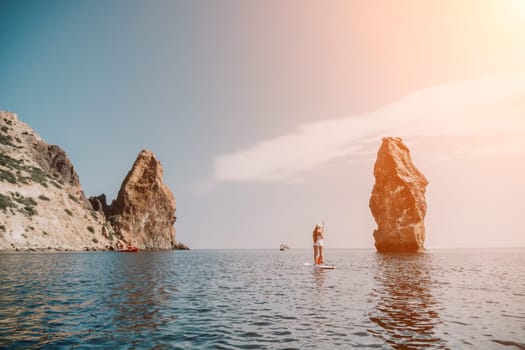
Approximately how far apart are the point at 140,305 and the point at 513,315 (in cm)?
1738

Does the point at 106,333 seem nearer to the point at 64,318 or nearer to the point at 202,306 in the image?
the point at 64,318

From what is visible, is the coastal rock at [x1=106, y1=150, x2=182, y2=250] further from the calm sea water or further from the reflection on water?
the reflection on water

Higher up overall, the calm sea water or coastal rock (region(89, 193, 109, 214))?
coastal rock (region(89, 193, 109, 214))

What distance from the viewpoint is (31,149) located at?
120 m

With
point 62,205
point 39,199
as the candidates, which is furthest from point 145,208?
point 39,199

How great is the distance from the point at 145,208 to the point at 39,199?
6760 cm

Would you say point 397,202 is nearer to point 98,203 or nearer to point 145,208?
point 145,208

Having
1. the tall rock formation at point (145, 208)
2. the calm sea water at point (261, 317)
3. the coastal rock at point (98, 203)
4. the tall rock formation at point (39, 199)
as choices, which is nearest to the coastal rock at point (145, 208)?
the tall rock formation at point (145, 208)

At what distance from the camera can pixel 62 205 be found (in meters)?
104

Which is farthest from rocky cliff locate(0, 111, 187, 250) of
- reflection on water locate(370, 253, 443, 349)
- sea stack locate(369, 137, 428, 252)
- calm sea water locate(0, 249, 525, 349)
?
sea stack locate(369, 137, 428, 252)

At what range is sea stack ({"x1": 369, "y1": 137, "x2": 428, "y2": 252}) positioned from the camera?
10781 centimetres

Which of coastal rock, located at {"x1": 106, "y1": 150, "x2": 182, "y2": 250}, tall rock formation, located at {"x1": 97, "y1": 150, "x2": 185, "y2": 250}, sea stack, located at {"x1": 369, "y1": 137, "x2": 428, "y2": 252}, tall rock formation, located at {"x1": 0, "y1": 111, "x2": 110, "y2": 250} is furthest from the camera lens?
tall rock formation, located at {"x1": 97, "y1": 150, "x2": 185, "y2": 250}

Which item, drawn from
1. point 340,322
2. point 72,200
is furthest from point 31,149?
point 340,322

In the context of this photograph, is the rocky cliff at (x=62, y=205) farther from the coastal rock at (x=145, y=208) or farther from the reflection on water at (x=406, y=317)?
the reflection on water at (x=406, y=317)
